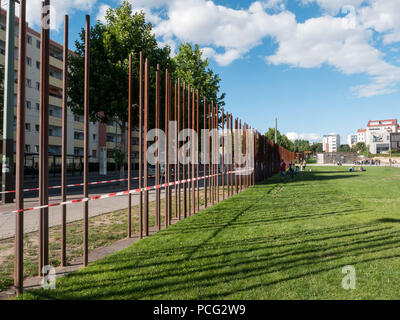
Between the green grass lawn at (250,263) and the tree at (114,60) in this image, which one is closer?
the green grass lawn at (250,263)

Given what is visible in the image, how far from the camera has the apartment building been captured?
3897 centimetres

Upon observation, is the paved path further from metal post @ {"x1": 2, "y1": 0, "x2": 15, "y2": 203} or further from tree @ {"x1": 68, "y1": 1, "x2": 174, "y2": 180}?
tree @ {"x1": 68, "y1": 1, "x2": 174, "y2": 180}

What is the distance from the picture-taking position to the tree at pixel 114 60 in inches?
691

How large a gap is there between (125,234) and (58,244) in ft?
4.28

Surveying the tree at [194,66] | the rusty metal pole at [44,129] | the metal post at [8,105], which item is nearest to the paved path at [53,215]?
the metal post at [8,105]

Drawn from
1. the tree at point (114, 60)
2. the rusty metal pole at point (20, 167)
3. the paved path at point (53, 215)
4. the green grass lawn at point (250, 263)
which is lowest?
the paved path at point (53, 215)

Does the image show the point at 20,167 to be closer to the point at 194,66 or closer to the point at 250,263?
the point at 250,263

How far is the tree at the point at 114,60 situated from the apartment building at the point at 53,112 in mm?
14697

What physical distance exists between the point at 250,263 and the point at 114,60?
16095mm

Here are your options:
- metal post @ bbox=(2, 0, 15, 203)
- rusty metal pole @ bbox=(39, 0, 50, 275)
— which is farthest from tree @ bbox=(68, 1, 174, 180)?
rusty metal pole @ bbox=(39, 0, 50, 275)

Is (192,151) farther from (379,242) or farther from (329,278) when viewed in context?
(329,278)

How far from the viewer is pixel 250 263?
4.52 m

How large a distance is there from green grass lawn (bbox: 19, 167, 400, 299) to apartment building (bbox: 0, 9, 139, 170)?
2822cm

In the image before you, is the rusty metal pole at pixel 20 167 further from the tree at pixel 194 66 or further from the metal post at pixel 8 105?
the tree at pixel 194 66
